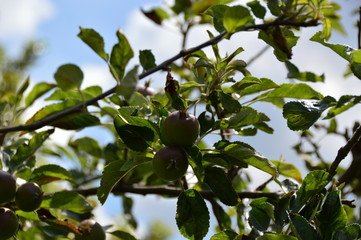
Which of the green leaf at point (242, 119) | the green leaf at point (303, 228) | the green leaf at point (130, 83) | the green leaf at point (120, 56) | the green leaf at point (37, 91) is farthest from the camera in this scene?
the green leaf at point (37, 91)

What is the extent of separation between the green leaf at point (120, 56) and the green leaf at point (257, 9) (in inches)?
14.5

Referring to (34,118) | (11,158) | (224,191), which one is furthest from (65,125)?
(224,191)

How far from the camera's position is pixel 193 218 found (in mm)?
1226

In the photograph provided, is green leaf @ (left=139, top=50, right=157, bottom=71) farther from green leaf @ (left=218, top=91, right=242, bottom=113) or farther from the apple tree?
green leaf @ (left=218, top=91, right=242, bottom=113)

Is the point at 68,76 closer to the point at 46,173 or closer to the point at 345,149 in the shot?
Result: the point at 46,173

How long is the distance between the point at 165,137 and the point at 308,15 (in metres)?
0.55

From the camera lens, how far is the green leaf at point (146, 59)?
1.62 meters

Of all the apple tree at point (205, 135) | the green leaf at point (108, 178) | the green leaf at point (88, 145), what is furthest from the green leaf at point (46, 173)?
the green leaf at point (88, 145)

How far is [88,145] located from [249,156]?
0.92 metres

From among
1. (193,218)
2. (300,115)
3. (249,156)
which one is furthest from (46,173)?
(300,115)

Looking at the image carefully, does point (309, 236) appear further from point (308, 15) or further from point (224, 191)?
point (308, 15)

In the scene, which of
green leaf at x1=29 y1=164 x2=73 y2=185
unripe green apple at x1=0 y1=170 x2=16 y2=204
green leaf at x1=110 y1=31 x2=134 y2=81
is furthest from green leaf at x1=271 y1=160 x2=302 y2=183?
unripe green apple at x1=0 y1=170 x2=16 y2=204

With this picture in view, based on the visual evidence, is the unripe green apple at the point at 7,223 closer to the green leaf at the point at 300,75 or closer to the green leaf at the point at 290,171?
the green leaf at the point at 290,171

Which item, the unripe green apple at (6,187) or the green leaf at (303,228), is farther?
the unripe green apple at (6,187)
